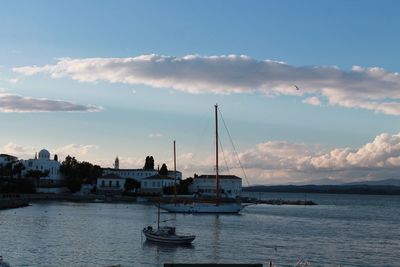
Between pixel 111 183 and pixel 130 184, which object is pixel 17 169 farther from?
pixel 130 184

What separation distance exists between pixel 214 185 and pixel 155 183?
63.7 feet

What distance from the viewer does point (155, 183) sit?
192 m

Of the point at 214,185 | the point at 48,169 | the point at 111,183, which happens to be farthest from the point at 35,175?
the point at 214,185

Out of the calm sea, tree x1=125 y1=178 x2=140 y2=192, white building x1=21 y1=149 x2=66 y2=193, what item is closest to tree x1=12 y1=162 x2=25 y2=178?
white building x1=21 y1=149 x2=66 y2=193

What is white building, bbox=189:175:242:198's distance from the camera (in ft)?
627

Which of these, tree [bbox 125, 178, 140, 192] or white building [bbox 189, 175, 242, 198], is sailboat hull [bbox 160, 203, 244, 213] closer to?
white building [bbox 189, 175, 242, 198]

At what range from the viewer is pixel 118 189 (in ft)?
639

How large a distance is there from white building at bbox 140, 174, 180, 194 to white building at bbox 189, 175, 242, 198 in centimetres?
948

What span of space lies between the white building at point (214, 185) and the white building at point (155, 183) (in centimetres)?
948

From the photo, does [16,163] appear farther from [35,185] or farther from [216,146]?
[216,146]

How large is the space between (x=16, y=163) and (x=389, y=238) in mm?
145050

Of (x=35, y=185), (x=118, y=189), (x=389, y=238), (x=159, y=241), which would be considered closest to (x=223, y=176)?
(x=118, y=189)

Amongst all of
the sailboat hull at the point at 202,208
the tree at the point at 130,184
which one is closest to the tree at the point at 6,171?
the tree at the point at 130,184

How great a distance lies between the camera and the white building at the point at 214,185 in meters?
191
